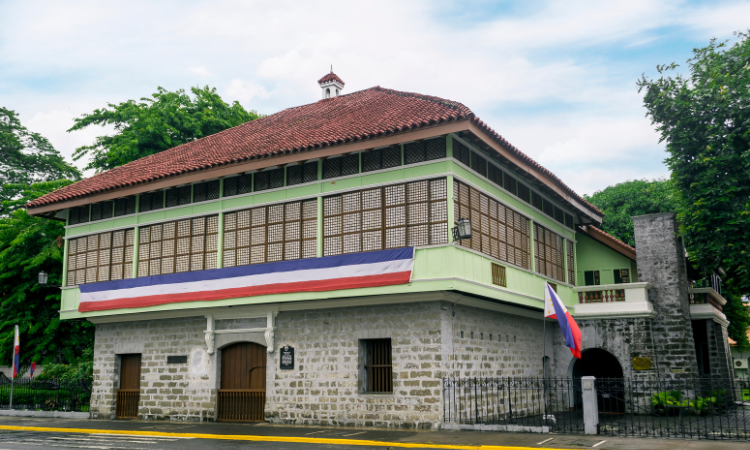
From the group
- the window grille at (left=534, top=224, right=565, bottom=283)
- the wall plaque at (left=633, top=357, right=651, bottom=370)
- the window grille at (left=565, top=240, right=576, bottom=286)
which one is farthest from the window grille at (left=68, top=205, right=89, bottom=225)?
the wall plaque at (left=633, top=357, right=651, bottom=370)

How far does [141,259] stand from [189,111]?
15814 mm

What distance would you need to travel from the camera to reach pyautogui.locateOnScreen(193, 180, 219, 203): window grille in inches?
760

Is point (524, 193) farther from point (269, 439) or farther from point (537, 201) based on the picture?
point (269, 439)

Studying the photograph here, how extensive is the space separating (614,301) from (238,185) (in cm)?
1282

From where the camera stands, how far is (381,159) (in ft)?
54.6

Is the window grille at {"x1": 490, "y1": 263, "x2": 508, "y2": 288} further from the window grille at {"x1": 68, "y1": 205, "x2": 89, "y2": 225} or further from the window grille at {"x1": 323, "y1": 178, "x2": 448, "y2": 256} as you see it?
the window grille at {"x1": 68, "y1": 205, "x2": 89, "y2": 225}

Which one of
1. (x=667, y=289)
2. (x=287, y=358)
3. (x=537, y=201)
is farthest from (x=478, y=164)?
(x=667, y=289)

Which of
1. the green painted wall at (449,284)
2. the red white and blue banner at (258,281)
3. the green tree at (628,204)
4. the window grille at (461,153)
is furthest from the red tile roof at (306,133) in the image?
the green tree at (628,204)

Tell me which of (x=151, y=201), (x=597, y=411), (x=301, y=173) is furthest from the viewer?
(x=151, y=201)

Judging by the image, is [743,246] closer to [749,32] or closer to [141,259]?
[749,32]

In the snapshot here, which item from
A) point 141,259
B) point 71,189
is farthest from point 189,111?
point 141,259

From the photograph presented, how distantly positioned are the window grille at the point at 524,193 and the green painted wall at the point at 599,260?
17.0 ft

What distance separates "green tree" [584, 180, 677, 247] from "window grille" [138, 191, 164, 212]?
29.4 m

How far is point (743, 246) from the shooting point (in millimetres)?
19750
